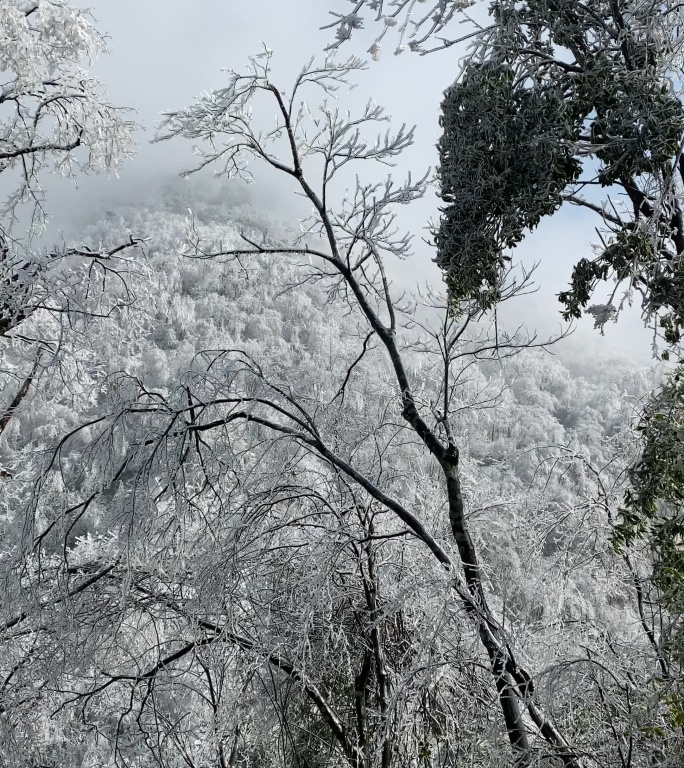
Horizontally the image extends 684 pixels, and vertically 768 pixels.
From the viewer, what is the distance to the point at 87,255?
6.31 meters

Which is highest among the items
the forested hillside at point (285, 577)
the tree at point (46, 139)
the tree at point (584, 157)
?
the tree at point (46, 139)

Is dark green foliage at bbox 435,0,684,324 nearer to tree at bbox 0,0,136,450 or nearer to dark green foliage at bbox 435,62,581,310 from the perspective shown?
dark green foliage at bbox 435,62,581,310

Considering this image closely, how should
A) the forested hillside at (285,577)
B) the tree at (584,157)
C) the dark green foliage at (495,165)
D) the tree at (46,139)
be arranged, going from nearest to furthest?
the tree at (584,157) < the dark green foliage at (495,165) < the forested hillside at (285,577) < the tree at (46,139)

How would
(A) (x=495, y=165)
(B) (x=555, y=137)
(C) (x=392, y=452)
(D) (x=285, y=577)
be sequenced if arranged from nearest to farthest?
(B) (x=555, y=137), (A) (x=495, y=165), (D) (x=285, y=577), (C) (x=392, y=452)

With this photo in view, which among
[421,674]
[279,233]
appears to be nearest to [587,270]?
[421,674]

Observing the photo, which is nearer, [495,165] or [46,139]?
[495,165]

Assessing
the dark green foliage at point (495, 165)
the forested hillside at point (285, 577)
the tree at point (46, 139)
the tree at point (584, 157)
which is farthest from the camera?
the tree at point (46, 139)

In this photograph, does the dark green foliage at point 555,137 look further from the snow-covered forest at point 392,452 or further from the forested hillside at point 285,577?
the forested hillside at point 285,577

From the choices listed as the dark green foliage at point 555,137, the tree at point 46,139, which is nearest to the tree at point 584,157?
the dark green foliage at point 555,137

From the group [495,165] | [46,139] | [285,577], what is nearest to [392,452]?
[285,577]

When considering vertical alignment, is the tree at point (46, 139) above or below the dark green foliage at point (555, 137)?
above

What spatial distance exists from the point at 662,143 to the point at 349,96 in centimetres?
171

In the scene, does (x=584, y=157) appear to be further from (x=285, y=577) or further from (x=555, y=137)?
(x=285, y=577)

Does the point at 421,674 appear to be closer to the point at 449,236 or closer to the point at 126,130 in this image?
the point at 449,236
